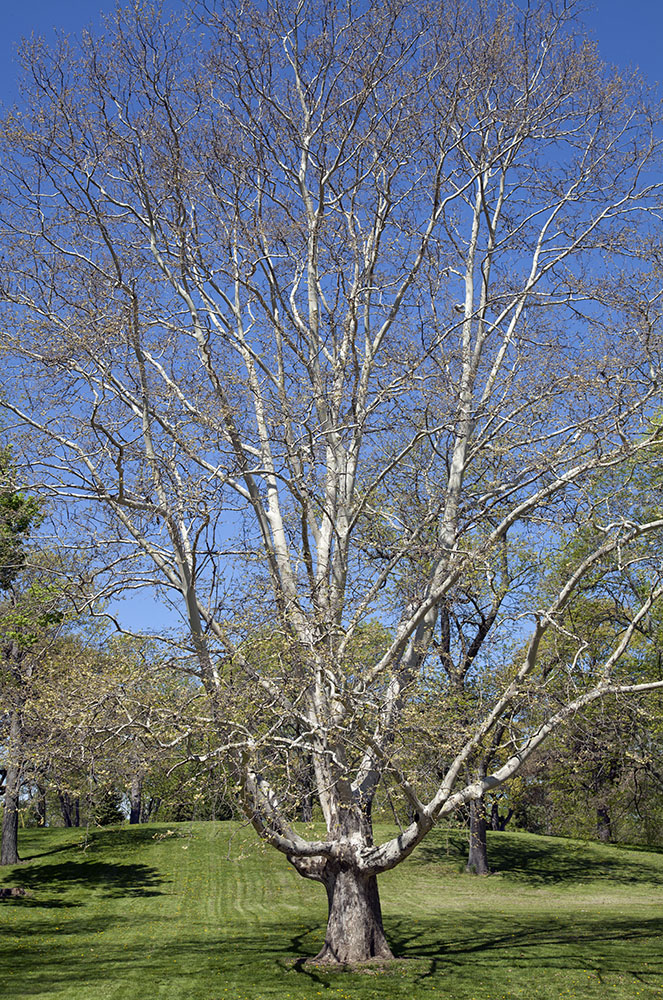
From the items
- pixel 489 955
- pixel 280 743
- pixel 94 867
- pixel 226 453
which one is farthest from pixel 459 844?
pixel 226 453

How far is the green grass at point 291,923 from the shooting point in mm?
10500

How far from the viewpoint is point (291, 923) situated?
A: 16.5m

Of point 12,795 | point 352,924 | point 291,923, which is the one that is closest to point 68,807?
point 12,795

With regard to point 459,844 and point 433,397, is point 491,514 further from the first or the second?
point 459,844

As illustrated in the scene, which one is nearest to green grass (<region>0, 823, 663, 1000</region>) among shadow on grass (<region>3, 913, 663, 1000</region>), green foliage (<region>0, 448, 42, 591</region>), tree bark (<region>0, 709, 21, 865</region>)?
shadow on grass (<region>3, 913, 663, 1000</region>)

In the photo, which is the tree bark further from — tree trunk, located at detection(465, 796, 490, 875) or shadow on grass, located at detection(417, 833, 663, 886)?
tree trunk, located at detection(465, 796, 490, 875)

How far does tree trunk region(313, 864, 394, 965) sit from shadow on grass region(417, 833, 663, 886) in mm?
12396

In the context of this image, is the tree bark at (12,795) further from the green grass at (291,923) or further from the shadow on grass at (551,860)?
the shadow on grass at (551,860)

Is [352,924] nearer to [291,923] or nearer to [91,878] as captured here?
[291,923]

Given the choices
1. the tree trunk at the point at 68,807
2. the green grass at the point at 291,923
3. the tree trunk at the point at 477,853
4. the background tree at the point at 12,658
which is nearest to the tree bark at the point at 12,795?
the background tree at the point at 12,658

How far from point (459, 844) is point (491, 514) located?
674 inches

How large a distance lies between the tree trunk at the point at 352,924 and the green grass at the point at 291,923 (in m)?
0.46

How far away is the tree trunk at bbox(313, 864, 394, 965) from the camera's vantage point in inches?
440

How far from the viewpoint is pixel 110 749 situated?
32.6ft
